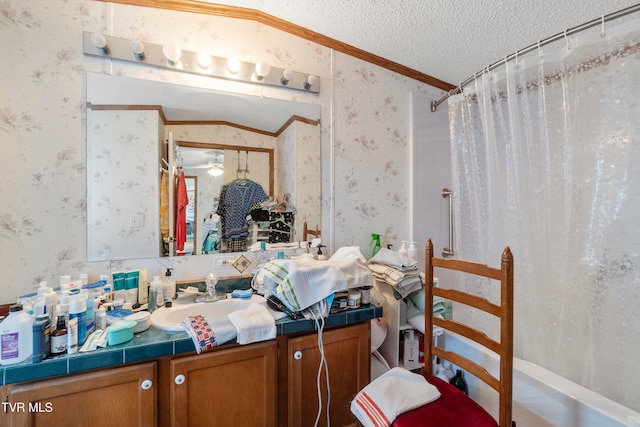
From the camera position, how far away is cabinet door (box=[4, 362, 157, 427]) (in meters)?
0.89

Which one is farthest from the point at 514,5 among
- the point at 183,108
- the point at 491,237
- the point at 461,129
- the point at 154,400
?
the point at 154,400

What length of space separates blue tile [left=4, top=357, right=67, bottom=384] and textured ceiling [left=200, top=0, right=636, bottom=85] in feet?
5.73

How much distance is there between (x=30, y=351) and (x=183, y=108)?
119 centimetres

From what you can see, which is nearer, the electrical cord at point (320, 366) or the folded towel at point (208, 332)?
the folded towel at point (208, 332)

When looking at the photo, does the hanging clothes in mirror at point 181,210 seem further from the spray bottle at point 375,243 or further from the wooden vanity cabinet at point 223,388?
the spray bottle at point 375,243

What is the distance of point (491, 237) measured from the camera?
151 cm

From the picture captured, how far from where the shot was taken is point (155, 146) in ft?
4.78

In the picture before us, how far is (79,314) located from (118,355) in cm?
19

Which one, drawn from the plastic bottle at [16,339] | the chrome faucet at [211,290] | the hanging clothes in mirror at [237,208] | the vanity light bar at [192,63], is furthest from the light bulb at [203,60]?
the plastic bottle at [16,339]

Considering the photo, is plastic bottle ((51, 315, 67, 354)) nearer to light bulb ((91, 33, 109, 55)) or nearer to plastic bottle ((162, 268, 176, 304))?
plastic bottle ((162, 268, 176, 304))

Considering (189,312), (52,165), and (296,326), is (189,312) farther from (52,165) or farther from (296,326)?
(52,165)

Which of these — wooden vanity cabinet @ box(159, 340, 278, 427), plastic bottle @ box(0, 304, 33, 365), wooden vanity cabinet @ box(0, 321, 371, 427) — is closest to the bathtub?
wooden vanity cabinet @ box(0, 321, 371, 427)

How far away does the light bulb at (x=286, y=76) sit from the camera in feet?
5.45

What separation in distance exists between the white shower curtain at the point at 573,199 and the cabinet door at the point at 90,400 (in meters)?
1.65
